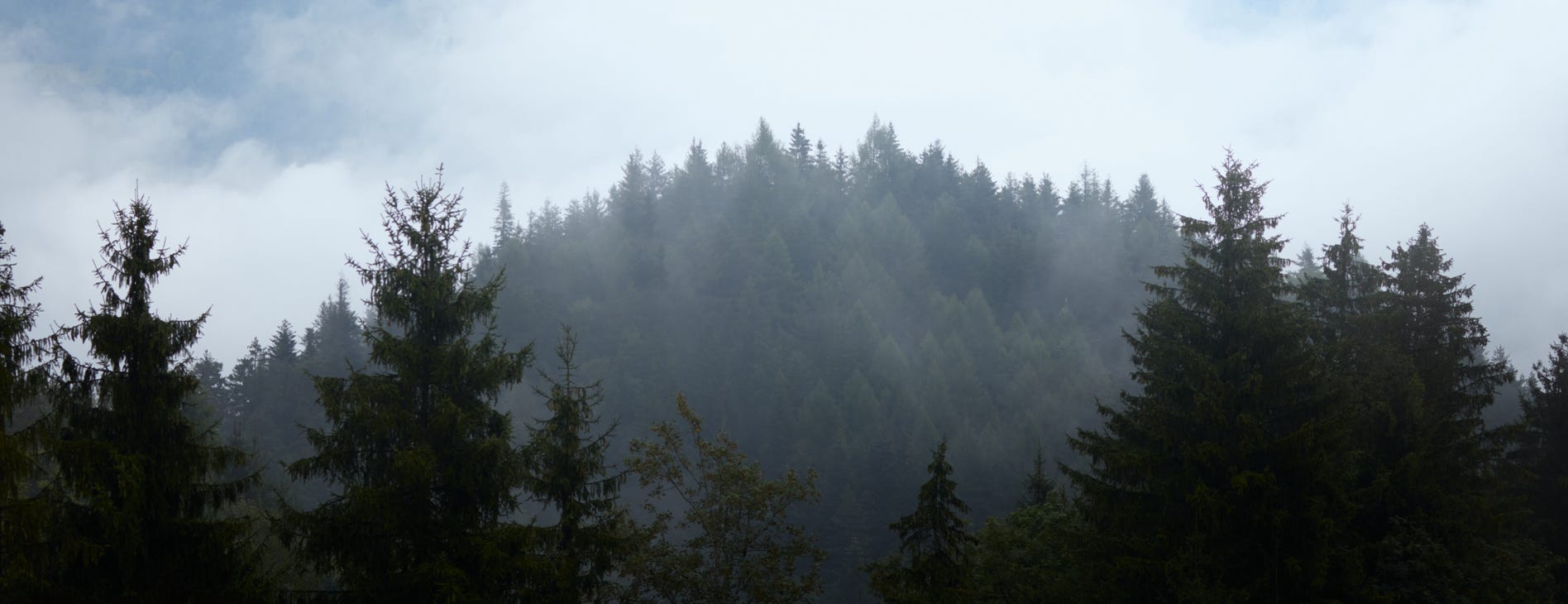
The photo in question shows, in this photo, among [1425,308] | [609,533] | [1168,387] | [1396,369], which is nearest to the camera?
[1168,387]

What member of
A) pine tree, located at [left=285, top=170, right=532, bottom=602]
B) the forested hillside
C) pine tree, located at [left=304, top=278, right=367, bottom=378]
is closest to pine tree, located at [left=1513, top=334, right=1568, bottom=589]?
pine tree, located at [left=285, top=170, right=532, bottom=602]

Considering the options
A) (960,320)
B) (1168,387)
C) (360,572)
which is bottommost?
(360,572)

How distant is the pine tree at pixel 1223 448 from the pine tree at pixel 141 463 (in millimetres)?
15071

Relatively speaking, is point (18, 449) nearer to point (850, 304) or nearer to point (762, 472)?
point (762, 472)

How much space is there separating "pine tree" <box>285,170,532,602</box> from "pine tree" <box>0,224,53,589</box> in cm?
332

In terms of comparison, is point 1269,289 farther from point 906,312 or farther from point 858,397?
point 906,312

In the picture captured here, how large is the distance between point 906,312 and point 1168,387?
80.8 metres

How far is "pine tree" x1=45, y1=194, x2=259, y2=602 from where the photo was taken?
13125 millimetres

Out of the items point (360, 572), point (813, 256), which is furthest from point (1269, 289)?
point (813, 256)

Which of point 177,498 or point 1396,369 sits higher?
point 1396,369

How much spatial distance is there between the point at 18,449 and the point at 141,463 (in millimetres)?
3498

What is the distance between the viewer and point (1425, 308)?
82.3 ft

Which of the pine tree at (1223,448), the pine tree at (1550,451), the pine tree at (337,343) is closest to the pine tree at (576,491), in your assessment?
the pine tree at (1223,448)

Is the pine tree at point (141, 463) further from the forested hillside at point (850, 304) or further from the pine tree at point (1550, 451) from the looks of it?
the forested hillside at point (850, 304)
